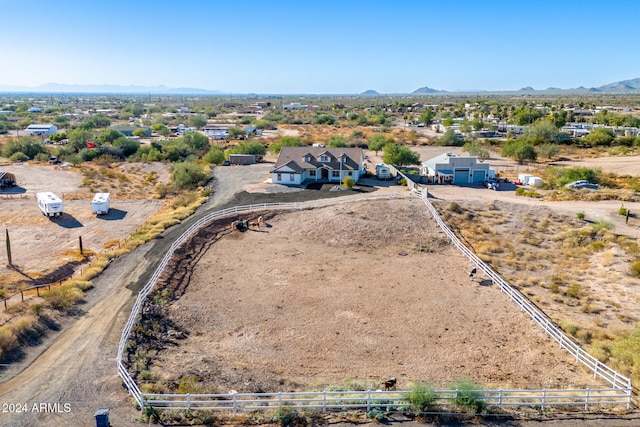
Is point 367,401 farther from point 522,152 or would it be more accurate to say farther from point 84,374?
point 522,152

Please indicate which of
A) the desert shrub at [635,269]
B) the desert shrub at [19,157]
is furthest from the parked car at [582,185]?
the desert shrub at [19,157]

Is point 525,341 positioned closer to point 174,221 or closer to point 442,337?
point 442,337

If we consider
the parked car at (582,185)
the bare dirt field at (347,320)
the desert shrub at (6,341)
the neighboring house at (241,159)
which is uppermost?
the neighboring house at (241,159)

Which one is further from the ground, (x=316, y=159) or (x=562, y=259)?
(x=316, y=159)

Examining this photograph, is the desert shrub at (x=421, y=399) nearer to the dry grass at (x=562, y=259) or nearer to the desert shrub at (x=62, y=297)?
the dry grass at (x=562, y=259)

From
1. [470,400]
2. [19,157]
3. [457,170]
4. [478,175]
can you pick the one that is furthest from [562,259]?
[19,157]

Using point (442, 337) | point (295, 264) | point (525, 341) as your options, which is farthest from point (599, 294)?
point (295, 264)
